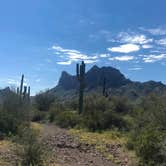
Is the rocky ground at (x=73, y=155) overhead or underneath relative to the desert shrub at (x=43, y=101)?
underneath

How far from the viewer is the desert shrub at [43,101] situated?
48.2m

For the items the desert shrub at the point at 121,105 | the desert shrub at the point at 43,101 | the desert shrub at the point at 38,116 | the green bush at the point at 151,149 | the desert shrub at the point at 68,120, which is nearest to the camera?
the green bush at the point at 151,149

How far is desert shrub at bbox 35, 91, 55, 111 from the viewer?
48.2 meters

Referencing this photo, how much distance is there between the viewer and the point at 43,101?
48844mm

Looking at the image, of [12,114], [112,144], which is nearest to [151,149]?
[112,144]

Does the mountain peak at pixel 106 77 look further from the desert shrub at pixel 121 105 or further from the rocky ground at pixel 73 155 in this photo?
the rocky ground at pixel 73 155

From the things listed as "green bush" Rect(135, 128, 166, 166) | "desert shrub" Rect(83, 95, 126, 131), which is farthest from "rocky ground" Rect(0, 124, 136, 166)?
"desert shrub" Rect(83, 95, 126, 131)

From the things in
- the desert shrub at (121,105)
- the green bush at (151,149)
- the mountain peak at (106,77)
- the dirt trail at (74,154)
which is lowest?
the dirt trail at (74,154)

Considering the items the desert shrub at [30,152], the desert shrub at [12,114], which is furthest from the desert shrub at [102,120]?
the desert shrub at [30,152]

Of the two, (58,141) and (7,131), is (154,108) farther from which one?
(7,131)

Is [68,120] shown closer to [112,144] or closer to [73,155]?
[112,144]

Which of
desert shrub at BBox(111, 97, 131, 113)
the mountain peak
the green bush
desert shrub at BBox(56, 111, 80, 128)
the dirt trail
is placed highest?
the mountain peak

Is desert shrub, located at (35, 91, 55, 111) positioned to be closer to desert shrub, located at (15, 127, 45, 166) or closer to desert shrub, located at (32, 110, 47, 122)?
desert shrub, located at (32, 110, 47, 122)

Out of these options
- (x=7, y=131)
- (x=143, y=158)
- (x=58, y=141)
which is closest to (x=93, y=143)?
(x=58, y=141)
